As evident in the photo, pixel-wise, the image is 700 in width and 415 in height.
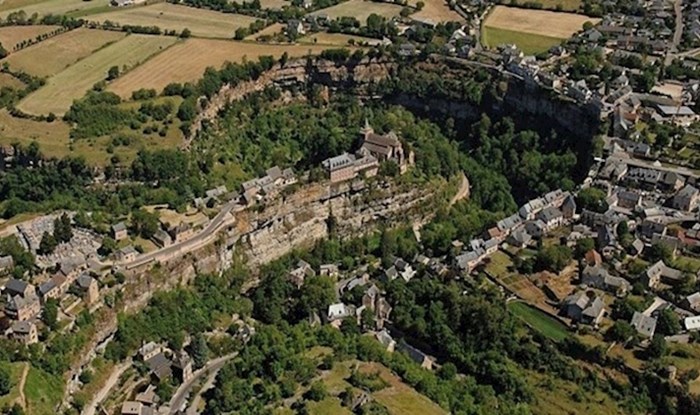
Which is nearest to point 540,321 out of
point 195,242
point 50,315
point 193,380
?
point 193,380

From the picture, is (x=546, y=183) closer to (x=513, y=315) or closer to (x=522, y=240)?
(x=522, y=240)

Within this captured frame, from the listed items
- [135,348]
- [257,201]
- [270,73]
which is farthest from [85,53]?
[135,348]

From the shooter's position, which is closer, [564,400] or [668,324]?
[564,400]

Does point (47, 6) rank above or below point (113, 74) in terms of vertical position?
above

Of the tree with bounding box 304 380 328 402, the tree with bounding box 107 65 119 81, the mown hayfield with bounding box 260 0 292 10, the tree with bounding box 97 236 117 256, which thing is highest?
the mown hayfield with bounding box 260 0 292 10

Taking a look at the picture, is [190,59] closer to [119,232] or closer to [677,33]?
[119,232]

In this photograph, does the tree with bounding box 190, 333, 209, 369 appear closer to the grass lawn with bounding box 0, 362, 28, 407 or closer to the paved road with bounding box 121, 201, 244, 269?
the paved road with bounding box 121, 201, 244, 269

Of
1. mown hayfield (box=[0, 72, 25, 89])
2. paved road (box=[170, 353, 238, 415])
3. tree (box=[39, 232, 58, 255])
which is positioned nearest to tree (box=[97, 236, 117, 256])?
tree (box=[39, 232, 58, 255])

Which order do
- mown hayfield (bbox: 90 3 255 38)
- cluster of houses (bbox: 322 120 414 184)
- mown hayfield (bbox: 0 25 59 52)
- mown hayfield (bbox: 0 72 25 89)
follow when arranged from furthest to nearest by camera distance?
mown hayfield (bbox: 90 3 255 38), mown hayfield (bbox: 0 25 59 52), mown hayfield (bbox: 0 72 25 89), cluster of houses (bbox: 322 120 414 184)
